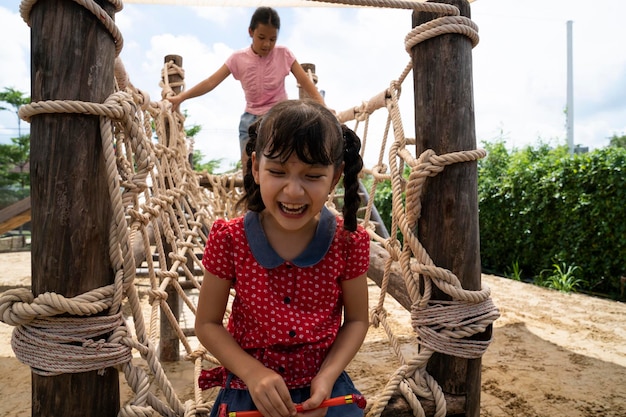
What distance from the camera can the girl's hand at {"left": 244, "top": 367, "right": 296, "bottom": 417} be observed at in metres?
0.92

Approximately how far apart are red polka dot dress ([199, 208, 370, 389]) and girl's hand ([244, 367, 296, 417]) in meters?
0.11

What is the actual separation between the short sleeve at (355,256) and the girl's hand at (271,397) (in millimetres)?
309

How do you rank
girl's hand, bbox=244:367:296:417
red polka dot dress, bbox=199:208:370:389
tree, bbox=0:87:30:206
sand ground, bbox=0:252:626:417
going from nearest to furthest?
girl's hand, bbox=244:367:296:417, red polka dot dress, bbox=199:208:370:389, sand ground, bbox=0:252:626:417, tree, bbox=0:87:30:206

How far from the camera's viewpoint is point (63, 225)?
0.93 meters

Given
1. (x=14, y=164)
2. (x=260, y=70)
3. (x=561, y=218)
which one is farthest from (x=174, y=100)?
(x=14, y=164)

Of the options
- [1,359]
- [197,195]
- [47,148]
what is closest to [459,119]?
[47,148]

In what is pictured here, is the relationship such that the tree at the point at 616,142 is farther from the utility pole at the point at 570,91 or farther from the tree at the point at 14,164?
the tree at the point at 14,164

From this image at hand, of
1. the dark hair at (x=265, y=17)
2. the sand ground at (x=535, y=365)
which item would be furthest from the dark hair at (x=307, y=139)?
the dark hair at (x=265, y=17)

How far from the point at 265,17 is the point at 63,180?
235 cm

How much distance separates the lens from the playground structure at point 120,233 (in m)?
0.92

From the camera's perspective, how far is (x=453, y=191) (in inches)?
45.7

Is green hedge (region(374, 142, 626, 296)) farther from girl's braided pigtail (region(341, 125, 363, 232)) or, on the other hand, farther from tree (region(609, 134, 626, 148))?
girl's braided pigtail (region(341, 125, 363, 232))

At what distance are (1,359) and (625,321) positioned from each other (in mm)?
4422

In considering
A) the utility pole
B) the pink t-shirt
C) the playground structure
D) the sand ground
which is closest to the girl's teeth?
the playground structure
